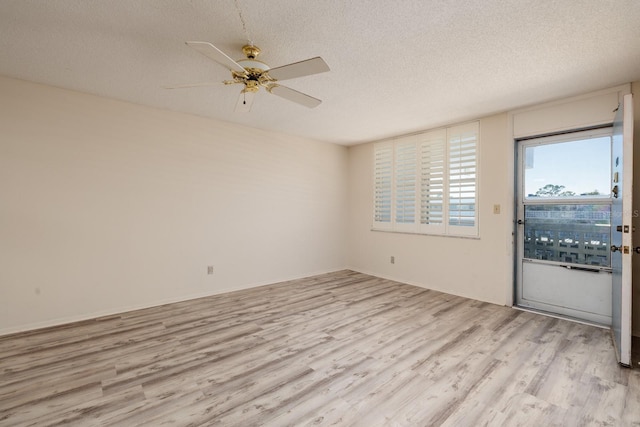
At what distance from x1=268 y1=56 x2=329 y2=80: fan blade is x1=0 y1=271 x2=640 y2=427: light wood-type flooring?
7.38ft

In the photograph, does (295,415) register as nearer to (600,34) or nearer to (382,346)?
(382,346)

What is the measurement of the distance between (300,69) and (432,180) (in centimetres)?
335

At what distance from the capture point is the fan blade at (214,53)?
5.73ft

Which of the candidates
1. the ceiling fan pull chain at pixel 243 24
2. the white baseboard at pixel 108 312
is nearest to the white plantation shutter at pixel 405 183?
the white baseboard at pixel 108 312

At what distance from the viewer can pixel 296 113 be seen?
398cm

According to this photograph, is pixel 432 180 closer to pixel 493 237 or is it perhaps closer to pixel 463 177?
pixel 463 177

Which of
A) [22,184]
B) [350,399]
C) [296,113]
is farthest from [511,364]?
[22,184]

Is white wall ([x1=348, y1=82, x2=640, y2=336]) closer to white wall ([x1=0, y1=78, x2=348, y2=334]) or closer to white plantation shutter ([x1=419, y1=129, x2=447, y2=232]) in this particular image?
white plantation shutter ([x1=419, y1=129, x2=447, y2=232])

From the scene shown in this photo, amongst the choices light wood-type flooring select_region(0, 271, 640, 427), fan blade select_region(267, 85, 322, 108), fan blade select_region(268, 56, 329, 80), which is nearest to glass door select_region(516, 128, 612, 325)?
light wood-type flooring select_region(0, 271, 640, 427)

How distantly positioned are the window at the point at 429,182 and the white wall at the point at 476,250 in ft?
0.44

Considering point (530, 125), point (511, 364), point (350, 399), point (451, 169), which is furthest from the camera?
point (451, 169)

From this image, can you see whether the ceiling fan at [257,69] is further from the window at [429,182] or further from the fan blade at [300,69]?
the window at [429,182]

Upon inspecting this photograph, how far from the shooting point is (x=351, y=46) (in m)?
2.34

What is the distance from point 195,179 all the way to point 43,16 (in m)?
2.33
